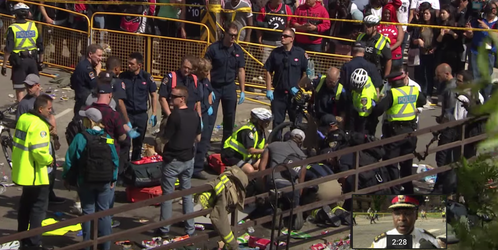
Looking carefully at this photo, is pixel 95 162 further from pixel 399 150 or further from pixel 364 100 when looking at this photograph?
pixel 399 150

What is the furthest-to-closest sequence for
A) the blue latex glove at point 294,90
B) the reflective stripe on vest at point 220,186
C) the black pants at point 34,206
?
the blue latex glove at point 294,90
the black pants at point 34,206
the reflective stripe on vest at point 220,186

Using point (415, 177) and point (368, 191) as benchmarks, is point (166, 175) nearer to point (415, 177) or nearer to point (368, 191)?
point (368, 191)

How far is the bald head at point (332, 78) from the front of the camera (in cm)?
1099

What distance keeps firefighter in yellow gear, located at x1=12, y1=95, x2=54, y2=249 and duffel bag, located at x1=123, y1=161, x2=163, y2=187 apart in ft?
5.74

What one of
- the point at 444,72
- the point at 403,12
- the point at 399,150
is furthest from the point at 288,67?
the point at 403,12

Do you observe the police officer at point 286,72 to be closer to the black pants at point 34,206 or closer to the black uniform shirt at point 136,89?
the black uniform shirt at point 136,89

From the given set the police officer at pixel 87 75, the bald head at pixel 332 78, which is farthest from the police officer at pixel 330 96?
the police officer at pixel 87 75

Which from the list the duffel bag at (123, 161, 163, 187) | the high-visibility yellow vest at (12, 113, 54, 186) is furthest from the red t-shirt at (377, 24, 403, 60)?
the high-visibility yellow vest at (12, 113, 54, 186)

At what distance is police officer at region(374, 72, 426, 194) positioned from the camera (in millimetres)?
10180

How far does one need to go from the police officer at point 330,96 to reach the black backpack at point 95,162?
12.2 ft

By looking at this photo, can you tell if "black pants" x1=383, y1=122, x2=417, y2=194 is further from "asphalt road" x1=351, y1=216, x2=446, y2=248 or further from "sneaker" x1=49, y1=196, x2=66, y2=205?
"sneaker" x1=49, y1=196, x2=66, y2=205

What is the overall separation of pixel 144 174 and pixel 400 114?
3.27m

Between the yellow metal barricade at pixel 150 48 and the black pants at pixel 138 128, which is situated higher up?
the yellow metal barricade at pixel 150 48

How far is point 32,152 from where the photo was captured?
8.30 meters
